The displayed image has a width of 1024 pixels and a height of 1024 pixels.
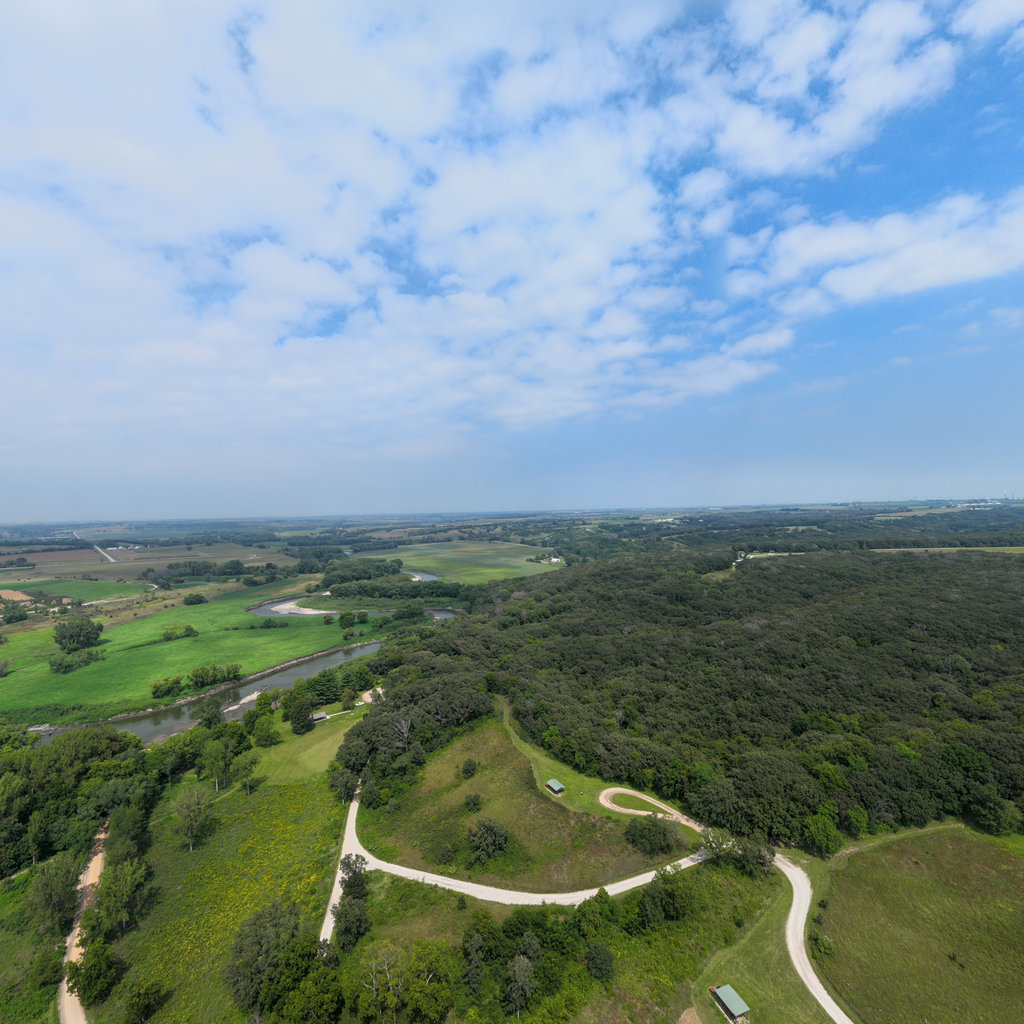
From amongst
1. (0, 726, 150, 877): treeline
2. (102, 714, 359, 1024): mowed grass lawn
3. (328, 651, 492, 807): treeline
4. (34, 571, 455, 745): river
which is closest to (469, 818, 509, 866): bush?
(102, 714, 359, 1024): mowed grass lawn

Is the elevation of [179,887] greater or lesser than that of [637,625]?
lesser

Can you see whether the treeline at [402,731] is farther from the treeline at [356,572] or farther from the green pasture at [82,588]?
the green pasture at [82,588]

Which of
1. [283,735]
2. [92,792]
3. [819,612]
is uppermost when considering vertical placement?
[819,612]

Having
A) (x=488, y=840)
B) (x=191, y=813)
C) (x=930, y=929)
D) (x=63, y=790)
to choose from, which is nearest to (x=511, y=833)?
(x=488, y=840)

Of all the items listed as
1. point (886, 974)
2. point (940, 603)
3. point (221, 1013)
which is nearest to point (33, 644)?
point (221, 1013)

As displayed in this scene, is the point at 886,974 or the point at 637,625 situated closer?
the point at 886,974

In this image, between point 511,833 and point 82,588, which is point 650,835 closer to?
point 511,833

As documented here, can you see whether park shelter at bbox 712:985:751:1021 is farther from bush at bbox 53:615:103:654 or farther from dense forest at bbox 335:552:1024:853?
bush at bbox 53:615:103:654

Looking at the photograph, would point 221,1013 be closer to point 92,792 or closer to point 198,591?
point 92,792
